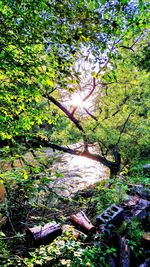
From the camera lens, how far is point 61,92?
1027cm

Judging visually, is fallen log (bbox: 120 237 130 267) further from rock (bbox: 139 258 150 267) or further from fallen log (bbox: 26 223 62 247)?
fallen log (bbox: 26 223 62 247)

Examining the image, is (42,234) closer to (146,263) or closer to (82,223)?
(82,223)

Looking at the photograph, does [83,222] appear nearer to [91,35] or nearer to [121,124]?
[91,35]

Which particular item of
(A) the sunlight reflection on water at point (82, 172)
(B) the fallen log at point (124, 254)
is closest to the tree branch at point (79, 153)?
(A) the sunlight reflection on water at point (82, 172)

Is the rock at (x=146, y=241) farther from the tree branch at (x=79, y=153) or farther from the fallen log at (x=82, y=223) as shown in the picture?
the tree branch at (x=79, y=153)

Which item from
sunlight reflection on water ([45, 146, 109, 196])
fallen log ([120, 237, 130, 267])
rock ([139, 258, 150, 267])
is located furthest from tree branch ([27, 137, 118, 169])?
rock ([139, 258, 150, 267])

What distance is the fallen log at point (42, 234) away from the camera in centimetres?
335

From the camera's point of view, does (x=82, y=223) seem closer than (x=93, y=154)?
Yes

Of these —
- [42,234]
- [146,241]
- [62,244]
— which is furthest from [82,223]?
[146,241]

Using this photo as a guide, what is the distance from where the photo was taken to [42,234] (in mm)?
3385

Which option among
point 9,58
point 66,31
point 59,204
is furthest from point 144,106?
point 9,58

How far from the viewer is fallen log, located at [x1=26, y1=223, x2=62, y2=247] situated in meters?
3.35

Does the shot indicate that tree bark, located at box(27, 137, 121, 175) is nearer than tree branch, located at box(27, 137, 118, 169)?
Yes

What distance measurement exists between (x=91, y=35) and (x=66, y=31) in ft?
1.13
